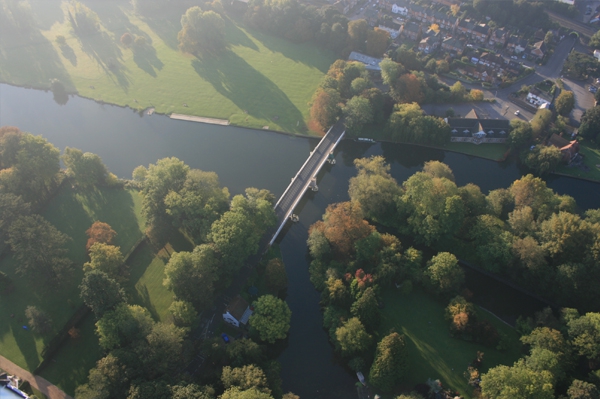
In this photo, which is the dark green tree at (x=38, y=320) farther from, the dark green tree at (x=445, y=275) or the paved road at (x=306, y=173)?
the dark green tree at (x=445, y=275)

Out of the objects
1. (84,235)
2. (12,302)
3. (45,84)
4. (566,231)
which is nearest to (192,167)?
(84,235)

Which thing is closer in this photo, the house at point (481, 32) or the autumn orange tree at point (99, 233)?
the autumn orange tree at point (99, 233)

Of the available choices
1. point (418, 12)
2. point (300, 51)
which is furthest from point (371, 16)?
point (300, 51)

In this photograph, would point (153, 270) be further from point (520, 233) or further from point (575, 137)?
point (575, 137)

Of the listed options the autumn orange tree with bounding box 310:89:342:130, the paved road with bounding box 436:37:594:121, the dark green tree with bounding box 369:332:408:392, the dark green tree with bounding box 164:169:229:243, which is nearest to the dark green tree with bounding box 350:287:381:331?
the dark green tree with bounding box 369:332:408:392

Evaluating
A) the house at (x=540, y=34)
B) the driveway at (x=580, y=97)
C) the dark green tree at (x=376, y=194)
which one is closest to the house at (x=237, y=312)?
the dark green tree at (x=376, y=194)

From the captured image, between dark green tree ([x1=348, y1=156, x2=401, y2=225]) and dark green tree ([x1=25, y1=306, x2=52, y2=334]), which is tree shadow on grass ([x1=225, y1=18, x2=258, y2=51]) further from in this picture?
dark green tree ([x1=25, y1=306, x2=52, y2=334])
